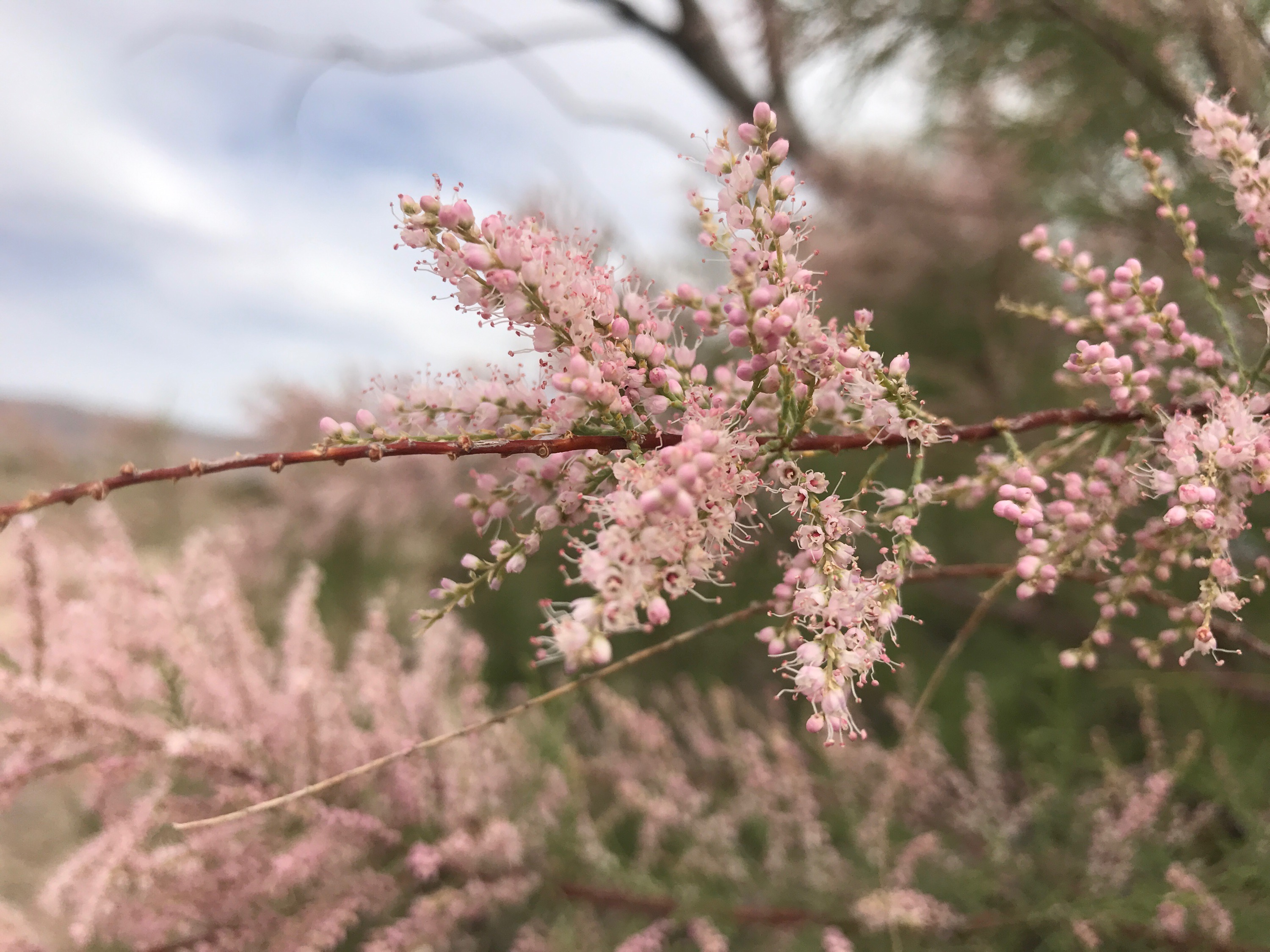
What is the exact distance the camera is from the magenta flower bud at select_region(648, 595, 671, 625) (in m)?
0.32

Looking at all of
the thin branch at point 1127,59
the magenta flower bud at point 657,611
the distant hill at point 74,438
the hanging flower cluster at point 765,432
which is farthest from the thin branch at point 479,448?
the distant hill at point 74,438

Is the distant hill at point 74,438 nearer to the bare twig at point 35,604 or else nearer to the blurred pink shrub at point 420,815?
the blurred pink shrub at point 420,815

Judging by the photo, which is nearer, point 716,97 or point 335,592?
point 716,97

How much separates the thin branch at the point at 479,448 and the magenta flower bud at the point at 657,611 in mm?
108

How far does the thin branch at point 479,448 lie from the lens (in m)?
0.35

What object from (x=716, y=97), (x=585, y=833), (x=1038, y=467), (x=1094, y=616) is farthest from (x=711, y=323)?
(x=716, y=97)

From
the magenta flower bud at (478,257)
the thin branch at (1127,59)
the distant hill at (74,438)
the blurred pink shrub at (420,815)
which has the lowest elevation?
the blurred pink shrub at (420,815)

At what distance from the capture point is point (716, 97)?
5.56ft

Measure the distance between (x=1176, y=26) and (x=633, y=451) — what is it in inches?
38.0

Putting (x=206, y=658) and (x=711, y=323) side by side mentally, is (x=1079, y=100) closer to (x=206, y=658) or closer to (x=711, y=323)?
(x=711, y=323)

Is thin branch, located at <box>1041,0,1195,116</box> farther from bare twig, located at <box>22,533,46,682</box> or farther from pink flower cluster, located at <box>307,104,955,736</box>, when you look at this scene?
bare twig, located at <box>22,533,46,682</box>

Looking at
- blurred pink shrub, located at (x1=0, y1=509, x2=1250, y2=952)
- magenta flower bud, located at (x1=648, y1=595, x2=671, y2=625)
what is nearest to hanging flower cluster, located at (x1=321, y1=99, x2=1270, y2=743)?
magenta flower bud, located at (x1=648, y1=595, x2=671, y2=625)

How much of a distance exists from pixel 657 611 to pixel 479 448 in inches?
5.7

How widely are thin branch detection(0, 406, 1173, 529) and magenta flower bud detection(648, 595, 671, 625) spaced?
0.11 m
